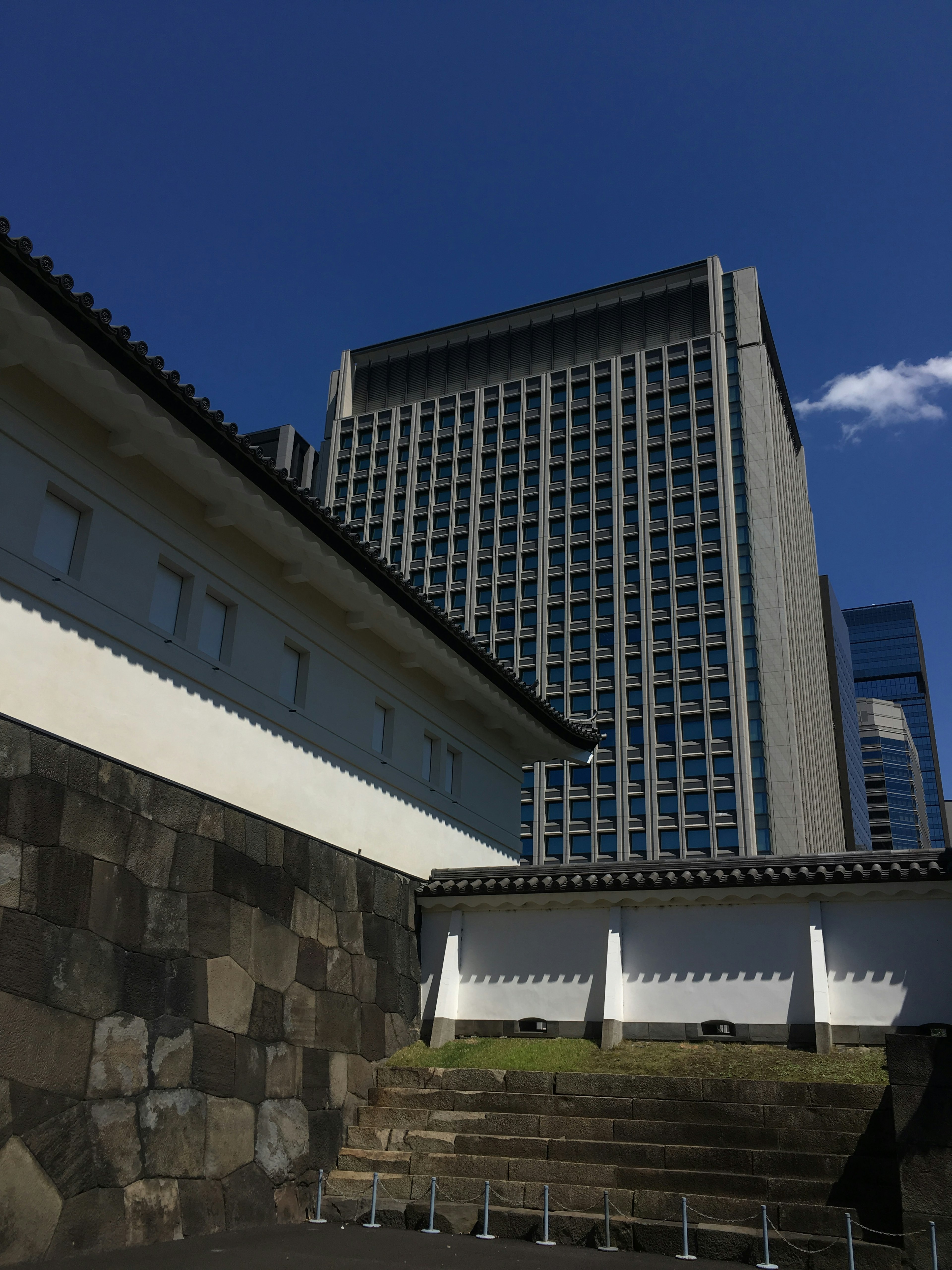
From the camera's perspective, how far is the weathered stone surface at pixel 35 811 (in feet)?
30.2

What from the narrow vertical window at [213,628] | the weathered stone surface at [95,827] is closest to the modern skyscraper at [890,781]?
the narrow vertical window at [213,628]

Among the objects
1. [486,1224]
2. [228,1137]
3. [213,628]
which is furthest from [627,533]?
[228,1137]

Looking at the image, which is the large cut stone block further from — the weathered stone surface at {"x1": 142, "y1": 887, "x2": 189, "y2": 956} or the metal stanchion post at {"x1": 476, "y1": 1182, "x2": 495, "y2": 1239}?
the metal stanchion post at {"x1": 476, "y1": 1182, "x2": 495, "y2": 1239}

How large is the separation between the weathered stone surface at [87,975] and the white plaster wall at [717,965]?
8.51m

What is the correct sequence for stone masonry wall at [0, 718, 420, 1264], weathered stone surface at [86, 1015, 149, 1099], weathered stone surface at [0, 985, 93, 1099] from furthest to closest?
weathered stone surface at [86, 1015, 149, 1099], stone masonry wall at [0, 718, 420, 1264], weathered stone surface at [0, 985, 93, 1099]

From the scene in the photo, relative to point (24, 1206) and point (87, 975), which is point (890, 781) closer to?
point (87, 975)

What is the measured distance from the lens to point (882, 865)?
14.5 meters

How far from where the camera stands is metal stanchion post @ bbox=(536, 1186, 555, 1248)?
10.6m

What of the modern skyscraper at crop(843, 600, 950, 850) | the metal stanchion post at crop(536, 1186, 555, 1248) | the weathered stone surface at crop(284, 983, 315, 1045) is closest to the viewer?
the metal stanchion post at crop(536, 1186, 555, 1248)

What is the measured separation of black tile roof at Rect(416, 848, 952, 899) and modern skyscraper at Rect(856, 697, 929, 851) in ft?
429

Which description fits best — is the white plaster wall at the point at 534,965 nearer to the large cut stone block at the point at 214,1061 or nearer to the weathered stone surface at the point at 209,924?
the large cut stone block at the point at 214,1061

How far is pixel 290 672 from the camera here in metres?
14.8

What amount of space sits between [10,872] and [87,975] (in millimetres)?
1341

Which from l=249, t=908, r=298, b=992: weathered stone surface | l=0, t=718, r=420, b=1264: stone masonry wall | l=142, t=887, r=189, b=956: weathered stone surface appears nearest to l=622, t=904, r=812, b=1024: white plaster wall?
l=0, t=718, r=420, b=1264: stone masonry wall
